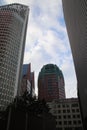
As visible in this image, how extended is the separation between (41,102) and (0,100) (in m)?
49.1

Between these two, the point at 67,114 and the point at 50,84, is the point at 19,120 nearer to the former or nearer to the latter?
the point at 67,114

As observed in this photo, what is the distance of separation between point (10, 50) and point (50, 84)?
203 ft

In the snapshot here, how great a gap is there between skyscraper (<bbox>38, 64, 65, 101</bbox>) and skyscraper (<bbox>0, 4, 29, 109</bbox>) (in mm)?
46464

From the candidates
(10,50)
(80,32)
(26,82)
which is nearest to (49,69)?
(26,82)

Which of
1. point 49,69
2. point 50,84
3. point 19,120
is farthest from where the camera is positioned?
point 49,69

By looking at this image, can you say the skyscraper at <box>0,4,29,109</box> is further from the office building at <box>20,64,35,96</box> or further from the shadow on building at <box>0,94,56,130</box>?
the shadow on building at <box>0,94,56,130</box>

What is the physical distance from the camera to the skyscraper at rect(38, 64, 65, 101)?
144950 millimetres

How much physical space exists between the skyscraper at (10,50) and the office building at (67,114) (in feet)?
88.3

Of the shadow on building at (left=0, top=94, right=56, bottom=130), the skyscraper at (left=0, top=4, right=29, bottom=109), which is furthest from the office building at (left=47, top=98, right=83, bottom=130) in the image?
the shadow on building at (left=0, top=94, right=56, bottom=130)

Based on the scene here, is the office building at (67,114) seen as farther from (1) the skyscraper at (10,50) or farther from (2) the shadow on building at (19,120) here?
(2) the shadow on building at (19,120)

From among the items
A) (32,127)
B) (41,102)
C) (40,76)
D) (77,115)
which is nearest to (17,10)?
(40,76)

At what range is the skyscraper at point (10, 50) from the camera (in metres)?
93.3

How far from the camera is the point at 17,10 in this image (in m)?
128

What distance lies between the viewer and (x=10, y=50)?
10419 cm
